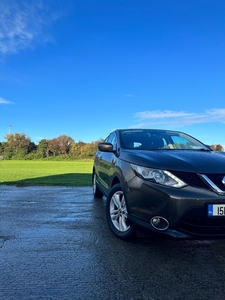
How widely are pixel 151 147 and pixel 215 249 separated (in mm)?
1688

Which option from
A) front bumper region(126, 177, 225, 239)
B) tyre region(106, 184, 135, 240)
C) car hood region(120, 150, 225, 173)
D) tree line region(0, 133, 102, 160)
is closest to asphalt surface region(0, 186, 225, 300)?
tyre region(106, 184, 135, 240)

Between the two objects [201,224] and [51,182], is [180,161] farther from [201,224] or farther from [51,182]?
[51,182]

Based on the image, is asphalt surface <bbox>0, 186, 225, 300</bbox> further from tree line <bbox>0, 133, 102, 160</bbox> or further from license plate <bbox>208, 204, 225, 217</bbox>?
tree line <bbox>0, 133, 102, 160</bbox>

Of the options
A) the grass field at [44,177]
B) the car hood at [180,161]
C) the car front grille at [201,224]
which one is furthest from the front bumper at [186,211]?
the grass field at [44,177]

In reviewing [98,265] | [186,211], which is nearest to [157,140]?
[186,211]

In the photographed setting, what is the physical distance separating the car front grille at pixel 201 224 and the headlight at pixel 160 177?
0.31 m

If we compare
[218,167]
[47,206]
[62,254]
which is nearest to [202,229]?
[218,167]

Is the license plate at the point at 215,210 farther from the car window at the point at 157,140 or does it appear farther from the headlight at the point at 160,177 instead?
the car window at the point at 157,140

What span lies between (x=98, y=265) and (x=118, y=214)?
0.91 m

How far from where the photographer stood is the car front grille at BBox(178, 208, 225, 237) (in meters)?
2.39

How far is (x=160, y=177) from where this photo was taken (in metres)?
2.59

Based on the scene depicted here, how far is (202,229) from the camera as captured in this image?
7.93ft

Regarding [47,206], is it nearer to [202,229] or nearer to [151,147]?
[151,147]

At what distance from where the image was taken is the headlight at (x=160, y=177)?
2508 mm
